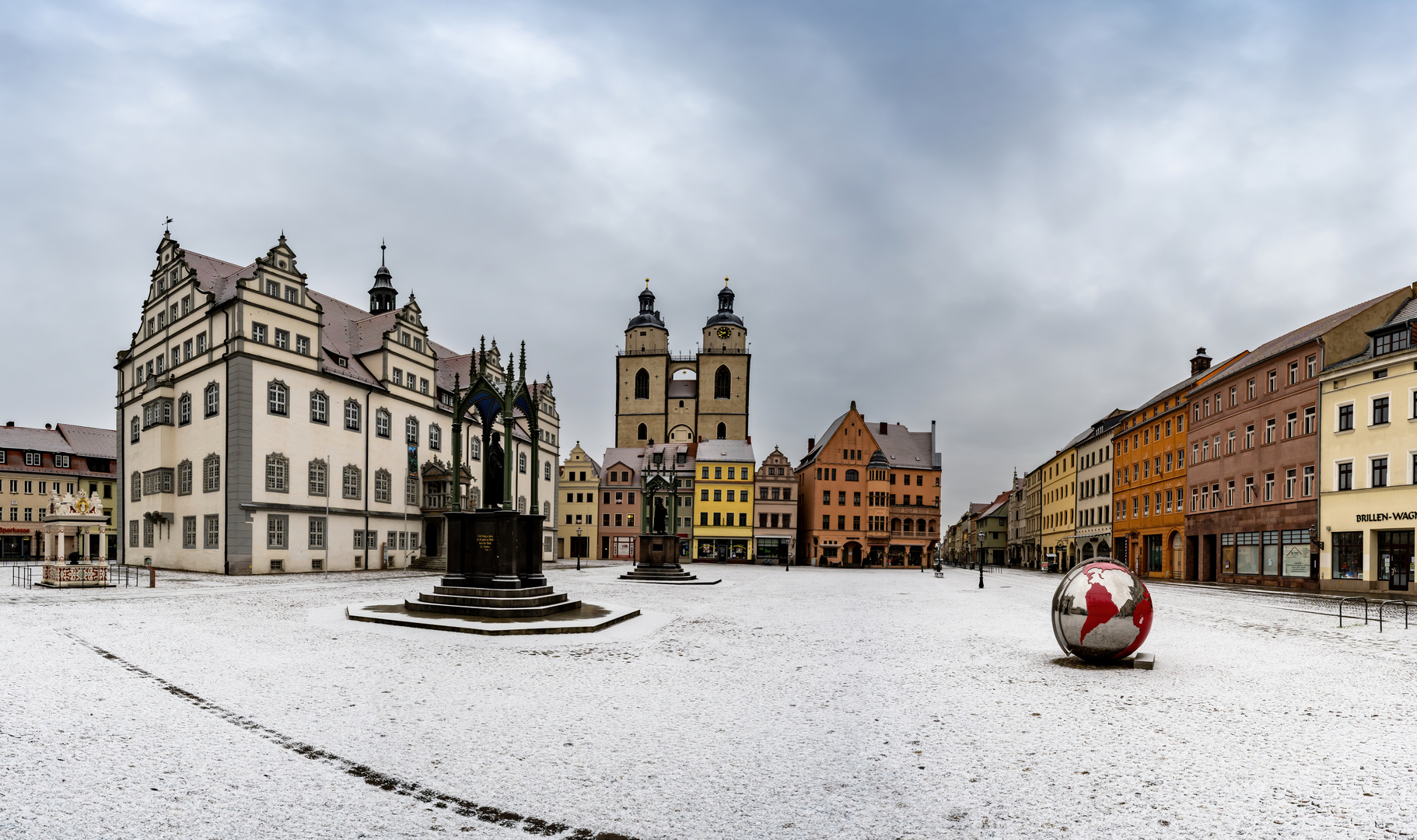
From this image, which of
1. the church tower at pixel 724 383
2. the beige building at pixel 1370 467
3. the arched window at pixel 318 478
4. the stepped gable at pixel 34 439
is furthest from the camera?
the church tower at pixel 724 383

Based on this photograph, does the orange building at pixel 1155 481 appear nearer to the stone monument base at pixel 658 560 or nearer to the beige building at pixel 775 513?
the beige building at pixel 775 513

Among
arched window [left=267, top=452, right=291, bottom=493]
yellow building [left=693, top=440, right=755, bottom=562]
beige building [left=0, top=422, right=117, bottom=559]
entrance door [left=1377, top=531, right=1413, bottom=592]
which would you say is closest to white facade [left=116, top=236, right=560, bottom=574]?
arched window [left=267, top=452, right=291, bottom=493]

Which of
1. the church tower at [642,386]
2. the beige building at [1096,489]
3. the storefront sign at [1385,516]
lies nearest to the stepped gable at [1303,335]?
the storefront sign at [1385,516]

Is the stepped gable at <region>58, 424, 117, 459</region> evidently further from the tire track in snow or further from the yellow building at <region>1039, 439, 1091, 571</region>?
the yellow building at <region>1039, 439, 1091, 571</region>

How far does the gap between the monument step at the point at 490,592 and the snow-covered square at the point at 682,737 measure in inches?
100

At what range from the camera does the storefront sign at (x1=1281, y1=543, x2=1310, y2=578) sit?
39.8m

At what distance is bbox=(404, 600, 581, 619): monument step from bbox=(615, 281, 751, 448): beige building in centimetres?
8556

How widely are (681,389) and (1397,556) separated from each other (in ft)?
267

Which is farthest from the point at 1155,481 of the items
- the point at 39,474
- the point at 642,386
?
the point at 39,474

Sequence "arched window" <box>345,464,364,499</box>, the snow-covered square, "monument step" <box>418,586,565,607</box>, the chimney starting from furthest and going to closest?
the chimney → "arched window" <box>345,464,364,499</box> → "monument step" <box>418,586,565,607</box> → the snow-covered square

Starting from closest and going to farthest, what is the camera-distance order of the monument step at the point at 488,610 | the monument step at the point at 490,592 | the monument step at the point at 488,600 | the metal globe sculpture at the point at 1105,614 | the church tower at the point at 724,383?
the metal globe sculpture at the point at 1105,614
the monument step at the point at 488,610
the monument step at the point at 488,600
the monument step at the point at 490,592
the church tower at the point at 724,383

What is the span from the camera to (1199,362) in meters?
64.0

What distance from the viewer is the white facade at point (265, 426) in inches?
1560

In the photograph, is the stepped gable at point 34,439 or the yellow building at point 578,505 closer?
the stepped gable at point 34,439
